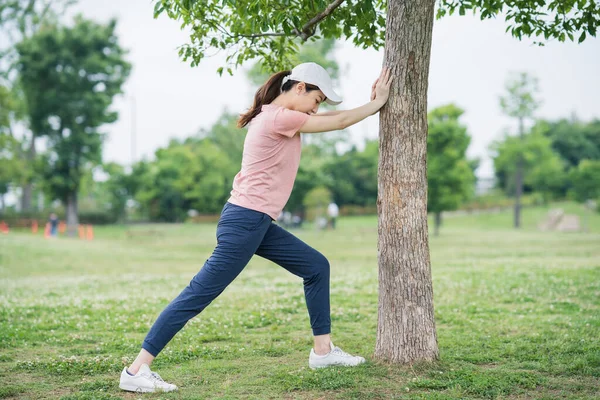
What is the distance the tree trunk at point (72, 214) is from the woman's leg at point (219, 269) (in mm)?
42054

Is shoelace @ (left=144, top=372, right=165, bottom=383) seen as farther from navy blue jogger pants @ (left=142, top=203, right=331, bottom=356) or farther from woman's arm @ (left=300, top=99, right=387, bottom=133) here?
woman's arm @ (left=300, top=99, right=387, bottom=133)

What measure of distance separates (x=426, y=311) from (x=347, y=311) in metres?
3.37

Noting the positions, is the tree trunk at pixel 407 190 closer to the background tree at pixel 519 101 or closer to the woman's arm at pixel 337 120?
the woman's arm at pixel 337 120

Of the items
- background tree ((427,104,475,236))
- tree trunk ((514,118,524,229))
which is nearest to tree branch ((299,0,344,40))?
background tree ((427,104,475,236))

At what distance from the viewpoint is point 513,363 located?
5430 millimetres

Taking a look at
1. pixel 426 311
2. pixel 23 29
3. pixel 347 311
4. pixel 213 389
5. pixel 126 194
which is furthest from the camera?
pixel 126 194

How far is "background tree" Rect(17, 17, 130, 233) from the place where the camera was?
142 ft

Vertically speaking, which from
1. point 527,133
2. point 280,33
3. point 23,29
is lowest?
point 280,33

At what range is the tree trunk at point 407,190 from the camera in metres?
5.09

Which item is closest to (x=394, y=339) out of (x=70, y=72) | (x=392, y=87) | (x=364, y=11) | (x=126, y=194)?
(x=392, y=87)

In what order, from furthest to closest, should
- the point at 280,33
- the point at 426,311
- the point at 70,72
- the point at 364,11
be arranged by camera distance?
the point at 70,72 < the point at 280,33 < the point at 364,11 < the point at 426,311

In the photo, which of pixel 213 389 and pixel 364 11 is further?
pixel 364 11

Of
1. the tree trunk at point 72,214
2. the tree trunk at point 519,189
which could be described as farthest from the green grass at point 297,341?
the tree trunk at point 519,189

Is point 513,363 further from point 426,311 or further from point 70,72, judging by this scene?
point 70,72
